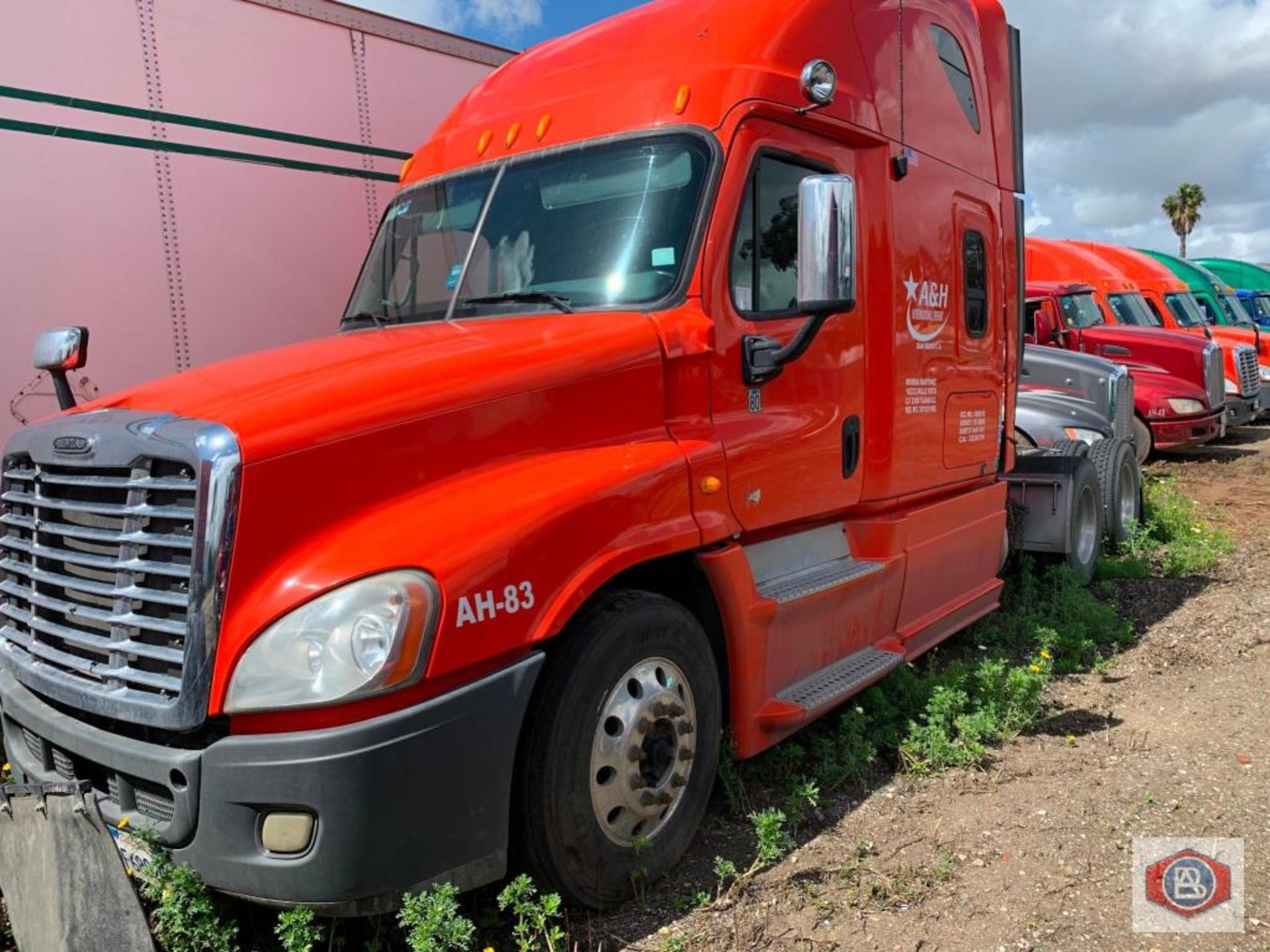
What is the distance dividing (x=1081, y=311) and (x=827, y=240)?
37.4ft

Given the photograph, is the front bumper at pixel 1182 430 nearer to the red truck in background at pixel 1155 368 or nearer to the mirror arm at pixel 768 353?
the red truck in background at pixel 1155 368

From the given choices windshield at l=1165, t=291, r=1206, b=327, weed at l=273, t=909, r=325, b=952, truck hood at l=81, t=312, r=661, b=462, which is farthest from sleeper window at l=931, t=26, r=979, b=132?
windshield at l=1165, t=291, r=1206, b=327

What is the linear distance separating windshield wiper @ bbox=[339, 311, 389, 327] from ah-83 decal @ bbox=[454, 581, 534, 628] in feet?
5.92

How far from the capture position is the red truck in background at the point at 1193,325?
15.2m

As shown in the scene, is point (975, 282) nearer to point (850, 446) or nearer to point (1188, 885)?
point (850, 446)

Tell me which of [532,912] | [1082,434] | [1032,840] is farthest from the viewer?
[1082,434]

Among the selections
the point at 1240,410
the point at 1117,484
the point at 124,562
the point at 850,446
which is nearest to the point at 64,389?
the point at 124,562

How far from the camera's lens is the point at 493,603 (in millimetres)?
2648

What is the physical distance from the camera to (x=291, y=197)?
18.5 ft

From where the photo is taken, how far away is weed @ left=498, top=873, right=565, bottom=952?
2803 millimetres

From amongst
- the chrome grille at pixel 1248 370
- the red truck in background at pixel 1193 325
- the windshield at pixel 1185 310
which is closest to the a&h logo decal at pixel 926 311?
the red truck in background at pixel 1193 325

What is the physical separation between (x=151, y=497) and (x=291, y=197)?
342 centimetres

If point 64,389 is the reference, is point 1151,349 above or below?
below

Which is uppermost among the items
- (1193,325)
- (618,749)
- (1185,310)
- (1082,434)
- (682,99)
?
(682,99)
